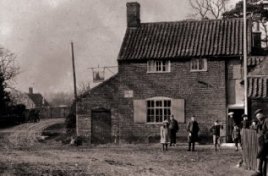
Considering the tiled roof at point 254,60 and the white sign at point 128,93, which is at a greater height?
the tiled roof at point 254,60

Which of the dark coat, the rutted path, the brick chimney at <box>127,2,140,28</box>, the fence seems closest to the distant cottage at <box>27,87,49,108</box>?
the rutted path

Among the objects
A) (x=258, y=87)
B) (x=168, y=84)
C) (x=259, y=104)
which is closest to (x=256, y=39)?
(x=168, y=84)

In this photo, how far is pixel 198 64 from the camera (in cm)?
3356

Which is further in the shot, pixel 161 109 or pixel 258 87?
pixel 161 109

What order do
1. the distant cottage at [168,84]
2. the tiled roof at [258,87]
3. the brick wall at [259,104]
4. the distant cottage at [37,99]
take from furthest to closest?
the distant cottage at [37,99], the distant cottage at [168,84], the brick wall at [259,104], the tiled roof at [258,87]

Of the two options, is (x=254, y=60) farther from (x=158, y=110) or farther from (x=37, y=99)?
(x=37, y=99)

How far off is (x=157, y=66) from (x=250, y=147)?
17.6 meters

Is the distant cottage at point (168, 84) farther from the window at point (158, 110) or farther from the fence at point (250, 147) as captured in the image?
the fence at point (250, 147)

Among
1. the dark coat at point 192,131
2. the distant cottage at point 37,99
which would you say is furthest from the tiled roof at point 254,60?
the distant cottage at point 37,99

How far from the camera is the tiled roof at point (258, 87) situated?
3011 centimetres

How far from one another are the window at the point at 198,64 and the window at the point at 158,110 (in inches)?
100

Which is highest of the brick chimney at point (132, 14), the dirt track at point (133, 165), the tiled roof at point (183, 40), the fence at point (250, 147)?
the brick chimney at point (132, 14)

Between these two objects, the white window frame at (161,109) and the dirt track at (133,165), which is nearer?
the dirt track at (133,165)

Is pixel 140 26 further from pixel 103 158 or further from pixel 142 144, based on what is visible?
pixel 103 158
